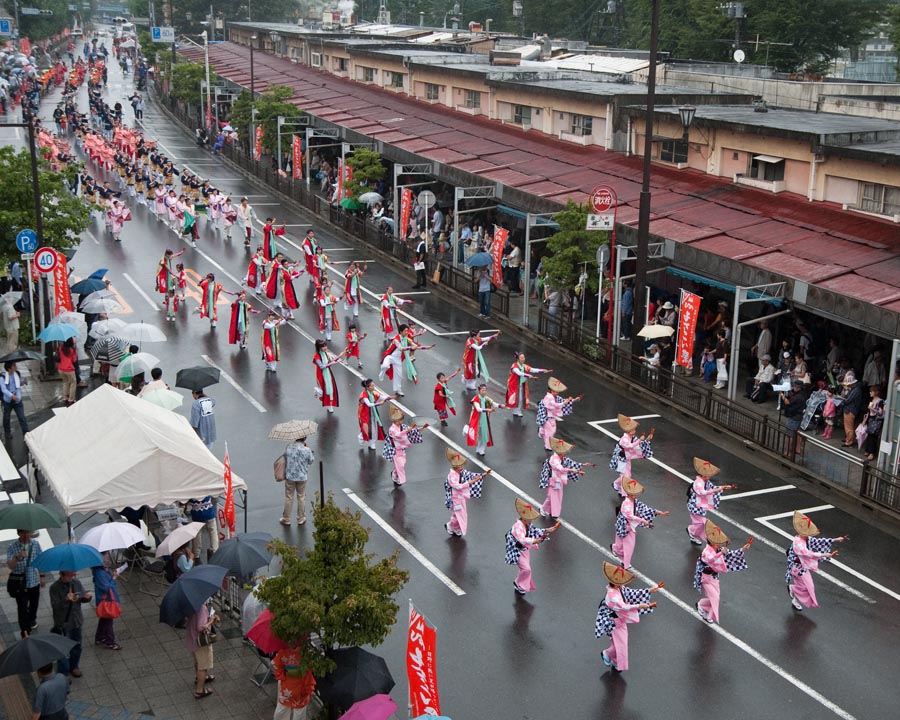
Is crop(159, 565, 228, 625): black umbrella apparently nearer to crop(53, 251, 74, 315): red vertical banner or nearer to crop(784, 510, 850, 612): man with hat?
crop(784, 510, 850, 612): man with hat

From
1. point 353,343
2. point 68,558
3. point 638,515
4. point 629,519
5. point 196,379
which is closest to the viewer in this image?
point 68,558

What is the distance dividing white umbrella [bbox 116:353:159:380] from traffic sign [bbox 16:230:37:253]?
5553 mm

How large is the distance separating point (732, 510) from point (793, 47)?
41345 mm

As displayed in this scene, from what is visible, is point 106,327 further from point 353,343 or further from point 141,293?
point 141,293

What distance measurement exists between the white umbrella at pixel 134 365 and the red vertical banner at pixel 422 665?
1039cm

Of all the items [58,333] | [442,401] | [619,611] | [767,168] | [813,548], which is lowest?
[442,401]

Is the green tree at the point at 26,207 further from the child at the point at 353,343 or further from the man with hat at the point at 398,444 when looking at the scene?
the man with hat at the point at 398,444

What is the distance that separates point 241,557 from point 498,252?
1743cm

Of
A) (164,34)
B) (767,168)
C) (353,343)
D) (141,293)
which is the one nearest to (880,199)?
(767,168)

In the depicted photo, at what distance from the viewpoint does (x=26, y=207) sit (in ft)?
81.6

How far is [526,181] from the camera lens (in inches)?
1164

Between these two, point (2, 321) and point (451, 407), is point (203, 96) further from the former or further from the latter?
point (451, 407)

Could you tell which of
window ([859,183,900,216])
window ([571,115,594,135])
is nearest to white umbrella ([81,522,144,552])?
window ([859,183,900,216])

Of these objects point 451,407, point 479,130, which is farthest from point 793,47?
point 451,407
